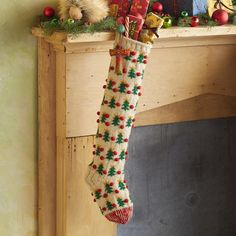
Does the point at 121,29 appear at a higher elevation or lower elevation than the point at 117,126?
higher

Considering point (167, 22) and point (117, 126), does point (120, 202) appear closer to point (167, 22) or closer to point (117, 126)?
point (117, 126)

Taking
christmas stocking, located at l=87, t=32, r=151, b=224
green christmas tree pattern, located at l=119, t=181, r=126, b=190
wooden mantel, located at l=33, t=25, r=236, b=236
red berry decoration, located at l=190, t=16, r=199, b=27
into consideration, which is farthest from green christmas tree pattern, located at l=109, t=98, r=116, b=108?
red berry decoration, located at l=190, t=16, r=199, b=27

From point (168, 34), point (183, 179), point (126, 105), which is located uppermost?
point (168, 34)

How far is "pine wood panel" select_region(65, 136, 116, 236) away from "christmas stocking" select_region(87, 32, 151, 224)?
9 centimetres

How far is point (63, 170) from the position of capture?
2.05m

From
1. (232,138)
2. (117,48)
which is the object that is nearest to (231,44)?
(232,138)

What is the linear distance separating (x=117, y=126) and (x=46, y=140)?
0.28 m

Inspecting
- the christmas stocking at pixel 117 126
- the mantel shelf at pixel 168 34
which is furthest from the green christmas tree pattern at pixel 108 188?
the mantel shelf at pixel 168 34

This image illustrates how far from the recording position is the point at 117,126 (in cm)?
189

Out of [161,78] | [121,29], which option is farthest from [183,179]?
[121,29]

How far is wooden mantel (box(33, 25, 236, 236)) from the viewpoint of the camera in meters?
1.95

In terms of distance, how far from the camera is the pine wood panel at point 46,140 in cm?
196

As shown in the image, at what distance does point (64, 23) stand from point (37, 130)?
426mm

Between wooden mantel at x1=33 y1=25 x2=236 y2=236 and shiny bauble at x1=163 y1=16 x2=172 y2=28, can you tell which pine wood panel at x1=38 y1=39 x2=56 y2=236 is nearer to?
wooden mantel at x1=33 y1=25 x2=236 y2=236
